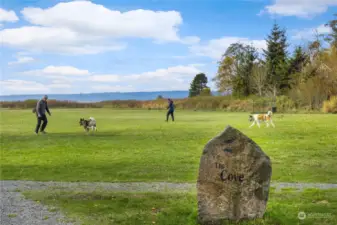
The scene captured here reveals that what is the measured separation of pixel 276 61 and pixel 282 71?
12.2 feet

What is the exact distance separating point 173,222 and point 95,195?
117 inches

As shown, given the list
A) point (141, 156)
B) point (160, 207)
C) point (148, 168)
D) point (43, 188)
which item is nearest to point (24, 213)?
point (43, 188)

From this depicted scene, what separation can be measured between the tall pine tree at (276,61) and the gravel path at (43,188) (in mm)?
61762

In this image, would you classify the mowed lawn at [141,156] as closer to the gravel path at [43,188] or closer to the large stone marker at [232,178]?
the gravel path at [43,188]

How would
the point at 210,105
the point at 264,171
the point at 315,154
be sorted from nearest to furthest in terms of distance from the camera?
the point at 264,171, the point at 315,154, the point at 210,105

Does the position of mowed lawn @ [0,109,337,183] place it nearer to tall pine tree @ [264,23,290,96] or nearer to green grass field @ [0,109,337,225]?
green grass field @ [0,109,337,225]

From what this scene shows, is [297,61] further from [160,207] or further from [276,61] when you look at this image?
[160,207]

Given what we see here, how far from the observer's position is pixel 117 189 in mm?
11180

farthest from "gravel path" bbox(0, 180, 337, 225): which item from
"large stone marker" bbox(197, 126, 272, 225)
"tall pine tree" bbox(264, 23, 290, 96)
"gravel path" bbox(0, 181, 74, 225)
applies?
"tall pine tree" bbox(264, 23, 290, 96)

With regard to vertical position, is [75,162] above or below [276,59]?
below

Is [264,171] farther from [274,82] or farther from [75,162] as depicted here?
[274,82]

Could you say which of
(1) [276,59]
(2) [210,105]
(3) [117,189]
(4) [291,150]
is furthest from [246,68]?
(3) [117,189]

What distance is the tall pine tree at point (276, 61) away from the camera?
71.2 metres

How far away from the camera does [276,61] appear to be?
73438mm
